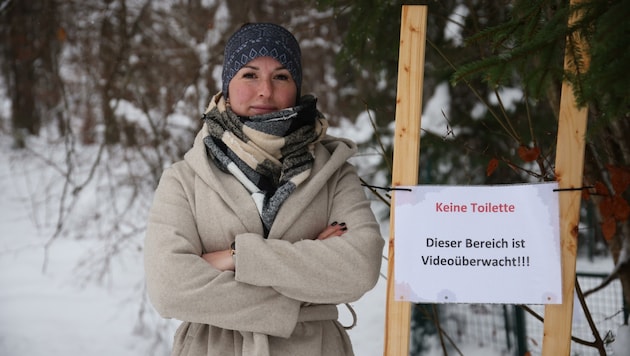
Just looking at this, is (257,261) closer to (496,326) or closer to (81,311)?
(496,326)

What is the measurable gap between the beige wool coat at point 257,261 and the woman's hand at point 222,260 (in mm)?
37

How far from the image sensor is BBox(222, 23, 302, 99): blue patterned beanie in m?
2.05

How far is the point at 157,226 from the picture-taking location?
1.91 m

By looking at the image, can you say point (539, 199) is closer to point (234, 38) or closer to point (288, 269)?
point (288, 269)

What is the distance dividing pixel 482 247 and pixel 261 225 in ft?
2.43

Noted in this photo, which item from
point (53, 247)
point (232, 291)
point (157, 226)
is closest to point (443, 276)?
point (232, 291)

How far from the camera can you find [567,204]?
5.53ft

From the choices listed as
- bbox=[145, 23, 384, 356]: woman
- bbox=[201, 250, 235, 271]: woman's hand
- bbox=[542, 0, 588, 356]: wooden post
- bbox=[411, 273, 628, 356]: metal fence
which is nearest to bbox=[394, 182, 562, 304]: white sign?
bbox=[542, 0, 588, 356]: wooden post

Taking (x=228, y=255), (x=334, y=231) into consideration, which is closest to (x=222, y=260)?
(x=228, y=255)

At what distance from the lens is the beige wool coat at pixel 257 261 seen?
70.2 inches

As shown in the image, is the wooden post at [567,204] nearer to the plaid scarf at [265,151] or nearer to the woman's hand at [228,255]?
the woman's hand at [228,255]

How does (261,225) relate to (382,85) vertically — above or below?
below

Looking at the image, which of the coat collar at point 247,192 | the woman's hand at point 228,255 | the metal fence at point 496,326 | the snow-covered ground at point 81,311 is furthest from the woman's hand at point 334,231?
the snow-covered ground at point 81,311

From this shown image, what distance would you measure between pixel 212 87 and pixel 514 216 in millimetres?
4678
